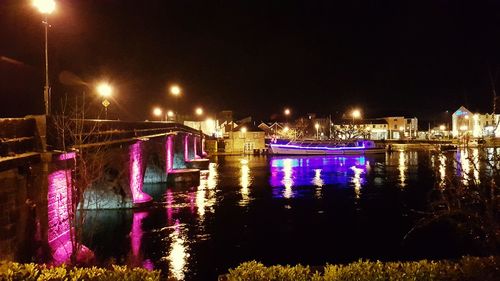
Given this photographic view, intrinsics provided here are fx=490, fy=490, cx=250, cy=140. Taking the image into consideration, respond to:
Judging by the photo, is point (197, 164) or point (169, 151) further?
point (197, 164)

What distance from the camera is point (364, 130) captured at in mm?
131625

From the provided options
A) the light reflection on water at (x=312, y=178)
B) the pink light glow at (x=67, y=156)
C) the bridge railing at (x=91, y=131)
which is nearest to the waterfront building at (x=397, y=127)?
the light reflection on water at (x=312, y=178)

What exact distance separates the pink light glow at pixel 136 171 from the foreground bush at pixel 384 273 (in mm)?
22241

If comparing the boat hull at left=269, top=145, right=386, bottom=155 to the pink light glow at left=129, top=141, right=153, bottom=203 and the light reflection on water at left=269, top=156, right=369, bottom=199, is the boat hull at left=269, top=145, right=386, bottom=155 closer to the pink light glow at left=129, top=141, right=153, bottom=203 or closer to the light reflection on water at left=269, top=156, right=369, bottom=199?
the light reflection on water at left=269, top=156, right=369, bottom=199

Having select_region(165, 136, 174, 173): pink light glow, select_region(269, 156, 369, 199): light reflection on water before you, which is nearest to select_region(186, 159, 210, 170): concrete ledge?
select_region(269, 156, 369, 199): light reflection on water

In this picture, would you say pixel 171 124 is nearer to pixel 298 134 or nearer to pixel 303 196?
pixel 303 196

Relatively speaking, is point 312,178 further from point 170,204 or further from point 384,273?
point 384,273

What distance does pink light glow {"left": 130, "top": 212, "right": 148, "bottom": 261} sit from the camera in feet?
73.5

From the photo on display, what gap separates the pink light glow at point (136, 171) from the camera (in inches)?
1173

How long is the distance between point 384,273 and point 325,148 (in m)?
86.1

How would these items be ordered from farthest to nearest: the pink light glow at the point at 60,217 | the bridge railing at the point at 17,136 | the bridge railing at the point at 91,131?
the bridge railing at the point at 91,131, the pink light glow at the point at 60,217, the bridge railing at the point at 17,136

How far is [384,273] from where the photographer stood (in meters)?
7.98

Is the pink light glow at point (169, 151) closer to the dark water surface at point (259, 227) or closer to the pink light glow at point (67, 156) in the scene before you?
the dark water surface at point (259, 227)

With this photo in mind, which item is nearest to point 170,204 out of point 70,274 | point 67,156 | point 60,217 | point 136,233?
point 136,233
